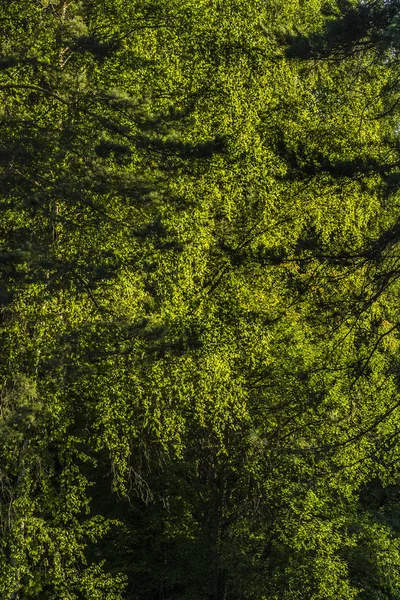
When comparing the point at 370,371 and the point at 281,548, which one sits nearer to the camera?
the point at 281,548

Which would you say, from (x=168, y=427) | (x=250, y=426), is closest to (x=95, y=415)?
(x=168, y=427)

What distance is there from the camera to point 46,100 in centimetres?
1130

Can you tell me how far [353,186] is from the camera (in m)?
13.4

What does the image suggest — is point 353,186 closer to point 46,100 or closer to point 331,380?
point 331,380

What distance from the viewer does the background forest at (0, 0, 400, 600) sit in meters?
10.5

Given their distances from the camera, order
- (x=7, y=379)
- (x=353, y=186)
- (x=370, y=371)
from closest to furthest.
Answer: (x=7, y=379), (x=353, y=186), (x=370, y=371)

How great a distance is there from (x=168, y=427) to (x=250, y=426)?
2178 millimetres

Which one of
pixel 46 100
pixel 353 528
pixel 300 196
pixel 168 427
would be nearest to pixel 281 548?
pixel 353 528

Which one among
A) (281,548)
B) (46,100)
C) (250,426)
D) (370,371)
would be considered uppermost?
(46,100)

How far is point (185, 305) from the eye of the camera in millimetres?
11570

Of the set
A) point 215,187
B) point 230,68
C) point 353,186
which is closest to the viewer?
point 215,187

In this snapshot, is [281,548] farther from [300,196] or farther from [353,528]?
[300,196]

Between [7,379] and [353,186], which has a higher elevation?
[353,186]

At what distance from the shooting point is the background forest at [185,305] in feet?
34.3
